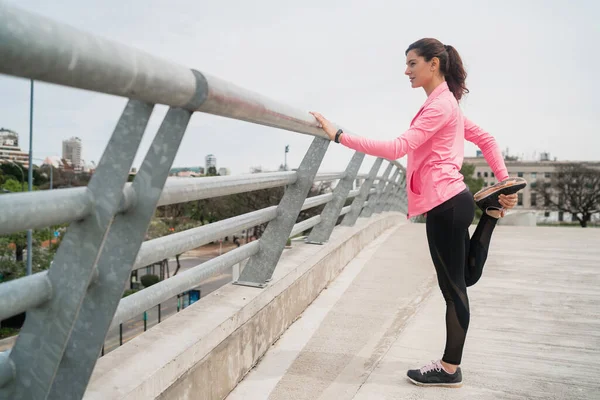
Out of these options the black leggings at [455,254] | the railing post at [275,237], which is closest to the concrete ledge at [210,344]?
the railing post at [275,237]

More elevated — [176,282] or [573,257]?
[176,282]

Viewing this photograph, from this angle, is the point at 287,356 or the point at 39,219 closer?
the point at 39,219

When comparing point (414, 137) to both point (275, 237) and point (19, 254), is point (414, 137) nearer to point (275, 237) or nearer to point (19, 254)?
point (275, 237)

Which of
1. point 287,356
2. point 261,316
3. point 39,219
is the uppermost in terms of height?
point 39,219

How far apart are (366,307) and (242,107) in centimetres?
294

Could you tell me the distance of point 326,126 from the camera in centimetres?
323

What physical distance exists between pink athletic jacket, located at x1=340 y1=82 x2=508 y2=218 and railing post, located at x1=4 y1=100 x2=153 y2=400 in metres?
1.74

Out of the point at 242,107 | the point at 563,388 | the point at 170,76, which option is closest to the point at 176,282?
the point at 242,107

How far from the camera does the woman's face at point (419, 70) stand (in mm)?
3111

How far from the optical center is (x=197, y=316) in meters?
2.77

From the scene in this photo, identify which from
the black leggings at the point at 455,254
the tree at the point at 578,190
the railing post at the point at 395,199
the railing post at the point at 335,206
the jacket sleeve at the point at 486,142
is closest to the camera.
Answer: the black leggings at the point at 455,254

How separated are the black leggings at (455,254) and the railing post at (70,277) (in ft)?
6.63

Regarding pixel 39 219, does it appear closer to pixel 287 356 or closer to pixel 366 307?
pixel 287 356

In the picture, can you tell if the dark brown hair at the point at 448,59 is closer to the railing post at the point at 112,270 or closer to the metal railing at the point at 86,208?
the metal railing at the point at 86,208
